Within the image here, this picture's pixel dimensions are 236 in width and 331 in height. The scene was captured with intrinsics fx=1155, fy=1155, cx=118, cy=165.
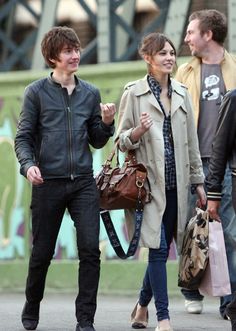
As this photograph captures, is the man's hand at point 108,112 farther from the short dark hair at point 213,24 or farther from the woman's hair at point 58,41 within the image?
the short dark hair at point 213,24

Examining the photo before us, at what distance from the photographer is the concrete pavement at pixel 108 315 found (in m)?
7.96

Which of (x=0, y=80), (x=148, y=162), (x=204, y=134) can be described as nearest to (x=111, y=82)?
(x=0, y=80)

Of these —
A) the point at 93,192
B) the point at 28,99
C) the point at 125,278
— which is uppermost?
the point at 28,99

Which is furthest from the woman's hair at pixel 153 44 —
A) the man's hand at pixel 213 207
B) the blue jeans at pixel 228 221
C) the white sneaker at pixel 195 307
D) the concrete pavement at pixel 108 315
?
the white sneaker at pixel 195 307

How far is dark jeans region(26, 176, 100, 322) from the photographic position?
23.7 feet

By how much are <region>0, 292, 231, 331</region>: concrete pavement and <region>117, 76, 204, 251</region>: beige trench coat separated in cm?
76

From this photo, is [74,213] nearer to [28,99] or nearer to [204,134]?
[28,99]

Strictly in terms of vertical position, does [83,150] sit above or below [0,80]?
below

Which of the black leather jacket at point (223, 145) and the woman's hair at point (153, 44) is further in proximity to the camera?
the woman's hair at point (153, 44)

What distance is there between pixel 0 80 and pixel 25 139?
4209 mm

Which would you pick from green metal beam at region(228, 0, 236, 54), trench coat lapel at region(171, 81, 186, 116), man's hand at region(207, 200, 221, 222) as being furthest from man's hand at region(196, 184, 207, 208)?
green metal beam at region(228, 0, 236, 54)

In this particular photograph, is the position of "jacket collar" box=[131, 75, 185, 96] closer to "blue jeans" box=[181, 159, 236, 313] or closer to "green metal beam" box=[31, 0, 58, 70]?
"blue jeans" box=[181, 159, 236, 313]

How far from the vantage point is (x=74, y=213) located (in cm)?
731

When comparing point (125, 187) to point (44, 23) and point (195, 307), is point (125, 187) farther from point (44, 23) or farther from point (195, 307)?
point (44, 23)
